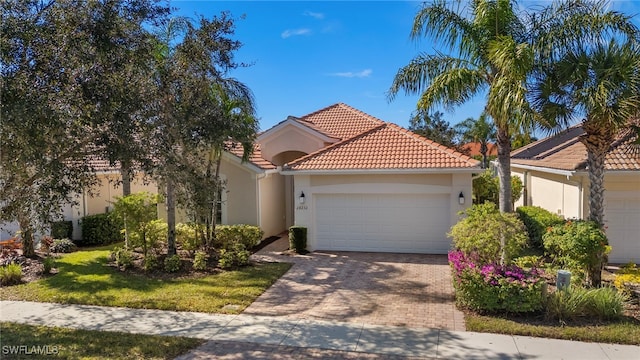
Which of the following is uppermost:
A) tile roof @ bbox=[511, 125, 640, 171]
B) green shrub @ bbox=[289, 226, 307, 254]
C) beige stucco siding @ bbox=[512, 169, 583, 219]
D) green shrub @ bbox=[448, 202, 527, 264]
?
tile roof @ bbox=[511, 125, 640, 171]

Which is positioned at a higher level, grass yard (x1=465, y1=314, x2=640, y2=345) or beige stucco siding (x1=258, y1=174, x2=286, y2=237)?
beige stucco siding (x1=258, y1=174, x2=286, y2=237)

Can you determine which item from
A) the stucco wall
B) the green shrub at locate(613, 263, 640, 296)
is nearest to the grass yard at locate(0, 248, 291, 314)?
the stucco wall

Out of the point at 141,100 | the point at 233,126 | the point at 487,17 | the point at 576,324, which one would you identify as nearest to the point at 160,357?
the point at 141,100

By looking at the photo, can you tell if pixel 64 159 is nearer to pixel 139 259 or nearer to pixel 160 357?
pixel 160 357

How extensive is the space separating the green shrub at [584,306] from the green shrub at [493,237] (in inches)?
61.4

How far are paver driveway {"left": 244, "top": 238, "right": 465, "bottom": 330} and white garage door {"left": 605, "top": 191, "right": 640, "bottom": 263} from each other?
5444 millimetres

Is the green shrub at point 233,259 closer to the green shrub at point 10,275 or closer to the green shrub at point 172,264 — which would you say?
the green shrub at point 172,264

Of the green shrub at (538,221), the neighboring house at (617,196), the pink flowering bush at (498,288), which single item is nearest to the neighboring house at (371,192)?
the green shrub at (538,221)

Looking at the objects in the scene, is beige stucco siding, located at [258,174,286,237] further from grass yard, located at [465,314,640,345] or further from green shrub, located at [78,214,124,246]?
grass yard, located at [465,314,640,345]

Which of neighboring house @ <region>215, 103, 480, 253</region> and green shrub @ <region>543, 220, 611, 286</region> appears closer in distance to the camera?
green shrub @ <region>543, 220, 611, 286</region>

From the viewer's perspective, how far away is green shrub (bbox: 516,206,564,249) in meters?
14.6

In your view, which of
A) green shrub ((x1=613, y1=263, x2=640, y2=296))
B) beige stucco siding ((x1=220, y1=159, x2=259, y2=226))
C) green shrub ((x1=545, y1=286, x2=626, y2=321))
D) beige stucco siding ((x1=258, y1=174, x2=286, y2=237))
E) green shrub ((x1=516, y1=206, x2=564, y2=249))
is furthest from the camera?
beige stucco siding ((x1=258, y1=174, x2=286, y2=237))

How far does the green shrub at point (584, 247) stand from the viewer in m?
10.1

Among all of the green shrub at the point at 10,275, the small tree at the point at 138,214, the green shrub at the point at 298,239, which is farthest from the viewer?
the green shrub at the point at 298,239
